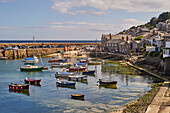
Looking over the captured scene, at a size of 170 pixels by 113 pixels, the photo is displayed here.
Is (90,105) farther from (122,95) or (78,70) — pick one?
(78,70)

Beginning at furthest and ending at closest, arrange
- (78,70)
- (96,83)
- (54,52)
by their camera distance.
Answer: (54,52) → (78,70) → (96,83)

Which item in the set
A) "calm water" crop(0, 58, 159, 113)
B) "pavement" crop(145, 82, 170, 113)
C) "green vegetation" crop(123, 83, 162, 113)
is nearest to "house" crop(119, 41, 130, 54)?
"calm water" crop(0, 58, 159, 113)

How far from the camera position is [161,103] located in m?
28.5

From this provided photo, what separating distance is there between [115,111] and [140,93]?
10534 mm

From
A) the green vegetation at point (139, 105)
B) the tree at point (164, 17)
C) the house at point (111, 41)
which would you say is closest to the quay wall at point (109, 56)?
the house at point (111, 41)

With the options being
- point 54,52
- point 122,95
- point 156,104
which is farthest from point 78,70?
point 54,52

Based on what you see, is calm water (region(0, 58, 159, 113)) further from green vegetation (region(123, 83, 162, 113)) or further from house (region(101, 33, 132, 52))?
house (region(101, 33, 132, 52))

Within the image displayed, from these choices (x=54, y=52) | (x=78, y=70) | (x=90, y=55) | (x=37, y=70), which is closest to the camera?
(x=78, y=70)

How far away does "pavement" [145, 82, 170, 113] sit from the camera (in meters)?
25.8

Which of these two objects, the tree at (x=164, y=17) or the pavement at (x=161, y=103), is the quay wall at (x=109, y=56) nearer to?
the pavement at (x=161, y=103)

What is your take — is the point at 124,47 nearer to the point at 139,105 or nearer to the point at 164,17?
the point at 139,105

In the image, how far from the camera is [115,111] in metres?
27.3

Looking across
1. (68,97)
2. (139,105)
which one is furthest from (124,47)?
(139,105)

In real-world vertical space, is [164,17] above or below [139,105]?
above
